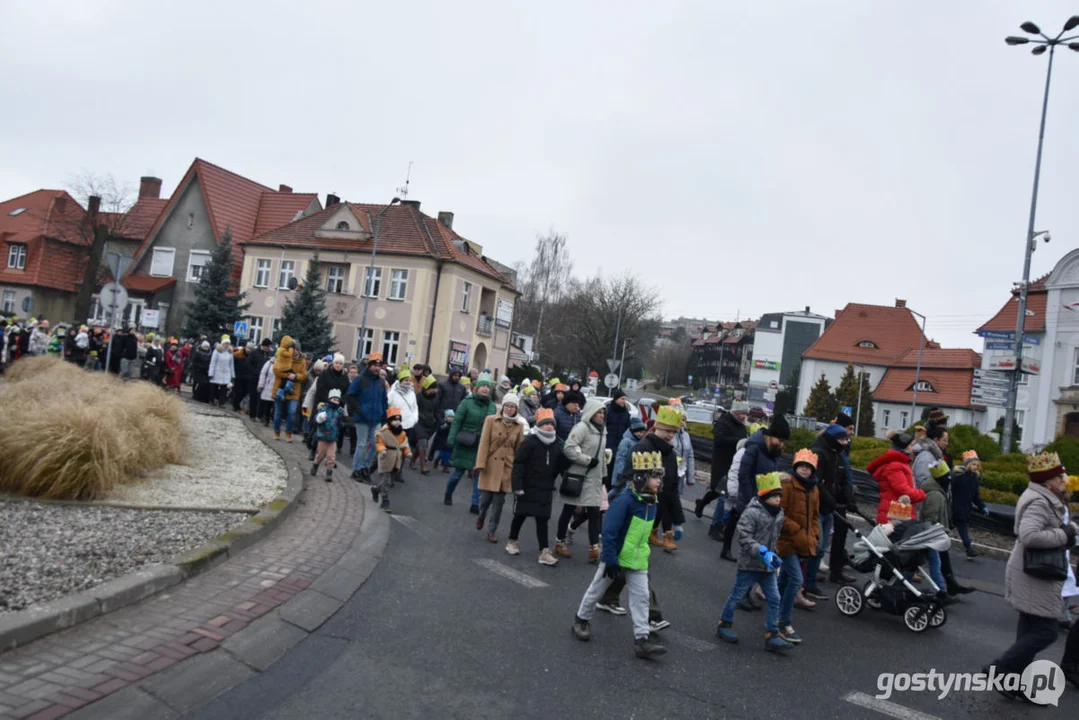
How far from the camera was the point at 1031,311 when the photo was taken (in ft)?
158

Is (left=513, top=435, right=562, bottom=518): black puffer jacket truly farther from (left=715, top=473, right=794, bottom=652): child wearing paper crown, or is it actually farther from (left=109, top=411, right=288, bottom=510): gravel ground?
(left=109, top=411, right=288, bottom=510): gravel ground

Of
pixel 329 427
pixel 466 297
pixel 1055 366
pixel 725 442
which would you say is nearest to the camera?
pixel 725 442

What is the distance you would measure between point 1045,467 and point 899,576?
2.17 metres

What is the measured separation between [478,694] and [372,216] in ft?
Answer: 154

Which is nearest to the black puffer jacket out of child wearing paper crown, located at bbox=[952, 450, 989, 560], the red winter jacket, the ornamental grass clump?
the red winter jacket

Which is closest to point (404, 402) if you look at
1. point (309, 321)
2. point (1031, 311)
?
point (309, 321)

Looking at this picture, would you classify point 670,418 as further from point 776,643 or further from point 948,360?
point 948,360

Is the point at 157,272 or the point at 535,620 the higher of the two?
the point at 157,272

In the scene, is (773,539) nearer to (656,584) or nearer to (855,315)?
(656,584)

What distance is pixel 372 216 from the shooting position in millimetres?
49625

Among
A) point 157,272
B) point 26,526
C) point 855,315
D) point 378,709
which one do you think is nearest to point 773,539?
point 378,709

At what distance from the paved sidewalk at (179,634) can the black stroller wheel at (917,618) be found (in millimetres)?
5191

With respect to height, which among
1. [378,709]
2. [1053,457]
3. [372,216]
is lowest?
[378,709]

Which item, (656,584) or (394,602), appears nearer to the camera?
(394,602)
